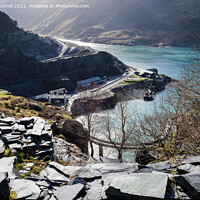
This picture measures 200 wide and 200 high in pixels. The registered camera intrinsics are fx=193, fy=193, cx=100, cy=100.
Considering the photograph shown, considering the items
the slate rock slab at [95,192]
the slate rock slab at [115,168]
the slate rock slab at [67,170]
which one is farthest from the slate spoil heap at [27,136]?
the slate rock slab at [95,192]

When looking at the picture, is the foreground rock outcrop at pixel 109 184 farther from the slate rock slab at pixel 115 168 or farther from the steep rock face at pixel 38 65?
the steep rock face at pixel 38 65

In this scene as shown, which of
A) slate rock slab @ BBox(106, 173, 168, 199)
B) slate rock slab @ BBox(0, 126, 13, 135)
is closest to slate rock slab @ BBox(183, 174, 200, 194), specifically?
slate rock slab @ BBox(106, 173, 168, 199)

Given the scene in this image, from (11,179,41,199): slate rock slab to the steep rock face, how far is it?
Result: 2889 inches

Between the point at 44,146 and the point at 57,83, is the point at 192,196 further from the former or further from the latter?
the point at 57,83

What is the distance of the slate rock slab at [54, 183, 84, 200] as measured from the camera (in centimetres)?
753

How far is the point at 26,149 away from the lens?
13516mm

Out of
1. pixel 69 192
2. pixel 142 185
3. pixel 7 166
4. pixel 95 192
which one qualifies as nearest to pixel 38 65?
pixel 7 166

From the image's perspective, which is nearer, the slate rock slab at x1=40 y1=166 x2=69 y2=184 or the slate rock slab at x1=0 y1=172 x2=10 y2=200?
the slate rock slab at x1=0 y1=172 x2=10 y2=200

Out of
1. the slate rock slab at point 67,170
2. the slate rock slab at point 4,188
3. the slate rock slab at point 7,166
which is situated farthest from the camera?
the slate rock slab at point 67,170

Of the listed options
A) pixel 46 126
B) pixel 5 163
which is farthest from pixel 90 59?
pixel 5 163

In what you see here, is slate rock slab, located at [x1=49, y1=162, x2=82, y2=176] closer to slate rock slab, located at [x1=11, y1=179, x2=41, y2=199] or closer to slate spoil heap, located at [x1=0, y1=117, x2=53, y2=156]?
slate rock slab, located at [x1=11, y1=179, x2=41, y2=199]

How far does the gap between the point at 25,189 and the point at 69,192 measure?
75.1 inches

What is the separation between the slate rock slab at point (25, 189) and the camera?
767cm

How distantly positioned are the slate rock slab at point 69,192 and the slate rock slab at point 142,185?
1612mm
